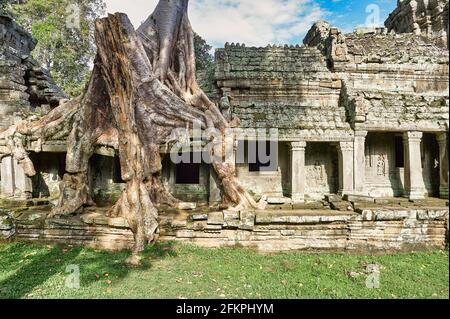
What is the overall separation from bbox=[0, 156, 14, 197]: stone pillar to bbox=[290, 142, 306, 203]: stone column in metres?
8.09

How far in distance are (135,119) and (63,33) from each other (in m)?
19.7

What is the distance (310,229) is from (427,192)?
5.35 metres

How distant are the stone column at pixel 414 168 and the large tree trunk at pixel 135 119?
524 centimetres

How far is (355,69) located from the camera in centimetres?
1030

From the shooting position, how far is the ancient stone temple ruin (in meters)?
6.55

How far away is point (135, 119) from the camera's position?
22.0 ft

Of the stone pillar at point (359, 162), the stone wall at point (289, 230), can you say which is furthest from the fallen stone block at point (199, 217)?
the stone pillar at point (359, 162)

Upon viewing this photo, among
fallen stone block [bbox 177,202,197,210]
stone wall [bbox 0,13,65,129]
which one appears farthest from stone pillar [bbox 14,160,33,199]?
fallen stone block [bbox 177,202,197,210]

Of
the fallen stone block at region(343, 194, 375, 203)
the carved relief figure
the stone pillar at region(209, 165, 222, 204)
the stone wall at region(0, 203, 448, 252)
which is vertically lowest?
the stone wall at region(0, 203, 448, 252)

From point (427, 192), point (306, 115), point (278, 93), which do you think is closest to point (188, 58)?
point (278, 93)

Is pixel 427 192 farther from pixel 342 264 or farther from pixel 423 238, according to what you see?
pixel 342 264

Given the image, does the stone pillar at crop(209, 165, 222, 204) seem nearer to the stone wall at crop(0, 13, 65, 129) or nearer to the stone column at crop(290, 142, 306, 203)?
the stone column at crop(290, 142, 306, 203)

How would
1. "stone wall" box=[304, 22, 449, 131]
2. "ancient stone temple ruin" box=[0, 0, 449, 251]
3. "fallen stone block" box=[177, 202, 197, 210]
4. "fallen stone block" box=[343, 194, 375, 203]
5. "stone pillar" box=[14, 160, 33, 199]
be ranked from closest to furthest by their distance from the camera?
"ancient stone temple ruin" box=[0, 0, 449, 251] < "fallen stone block" box=[177, 202, 197, 210] < "fallen stone block" box=[343, 194, 375, 203] < "stone pillar" box=[14, 160, 33, 199] < "stone wall" box=[304, 22, 449, 131]

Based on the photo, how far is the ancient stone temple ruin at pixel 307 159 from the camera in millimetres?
6555
